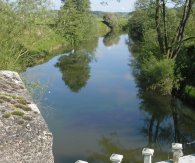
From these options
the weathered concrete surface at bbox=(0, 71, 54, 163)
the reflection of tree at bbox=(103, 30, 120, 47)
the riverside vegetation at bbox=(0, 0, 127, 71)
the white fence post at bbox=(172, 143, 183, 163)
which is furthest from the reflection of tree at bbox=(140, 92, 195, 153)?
the reflection of tree at bbox=(103, 30, 120, 47)

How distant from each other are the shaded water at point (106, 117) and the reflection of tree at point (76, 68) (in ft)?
0.34

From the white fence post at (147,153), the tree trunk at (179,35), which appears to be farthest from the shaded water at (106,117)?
the white fence post at (147,153)

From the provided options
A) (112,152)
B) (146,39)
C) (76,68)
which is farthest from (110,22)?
(112,152)

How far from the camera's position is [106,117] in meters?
26.1

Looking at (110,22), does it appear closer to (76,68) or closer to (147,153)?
(76,68)

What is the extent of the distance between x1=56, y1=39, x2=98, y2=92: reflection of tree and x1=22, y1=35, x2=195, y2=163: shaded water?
0.10m

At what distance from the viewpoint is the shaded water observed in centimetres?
2002

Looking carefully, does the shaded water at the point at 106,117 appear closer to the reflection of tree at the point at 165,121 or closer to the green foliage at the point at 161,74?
the reflection of tree at the point at 165,121

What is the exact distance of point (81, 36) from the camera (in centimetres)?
6938

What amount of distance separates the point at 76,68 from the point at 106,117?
20970 mm

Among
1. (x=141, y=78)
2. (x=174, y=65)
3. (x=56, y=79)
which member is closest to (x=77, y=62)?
(x=56, y=79)

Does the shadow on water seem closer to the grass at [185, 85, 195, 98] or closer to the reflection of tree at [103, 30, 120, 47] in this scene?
the grass at [185, 85, 195, 98]

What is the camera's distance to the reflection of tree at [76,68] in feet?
125

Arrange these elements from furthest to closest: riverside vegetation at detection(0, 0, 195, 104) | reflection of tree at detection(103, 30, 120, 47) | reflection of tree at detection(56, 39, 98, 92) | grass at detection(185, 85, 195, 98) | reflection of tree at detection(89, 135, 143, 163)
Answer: reflection of tree at detection(103, 30, 120, 47) → reflection of tree at detection(56, 39, 98, 92) → grass at detection(185, 85, 195, 98) → riverside vegetation at detection(0, 0, 195, 104) → reflection of tree at detection(89, 135, 143, 163)
